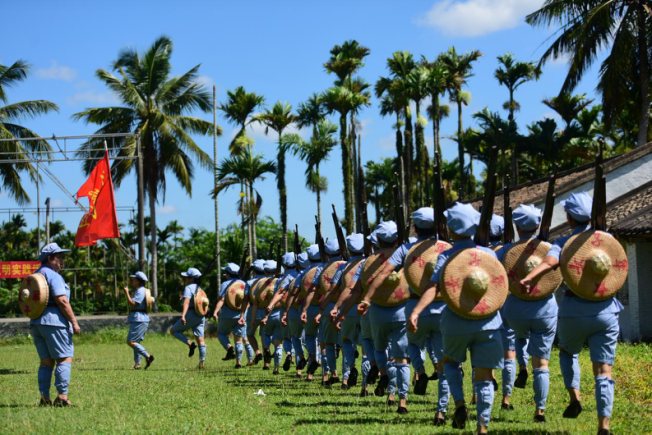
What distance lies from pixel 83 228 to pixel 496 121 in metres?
28.1

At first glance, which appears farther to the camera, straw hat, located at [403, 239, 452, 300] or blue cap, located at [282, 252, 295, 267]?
blue cap, located at [282, 252, 295, 267]

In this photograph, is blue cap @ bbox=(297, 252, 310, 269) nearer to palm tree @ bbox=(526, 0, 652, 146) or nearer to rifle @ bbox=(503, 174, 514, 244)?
rifle @ bbox=(503, 174, 514, 244)

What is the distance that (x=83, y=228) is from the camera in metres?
22.3

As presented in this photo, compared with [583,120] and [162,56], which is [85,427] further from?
[583,120]

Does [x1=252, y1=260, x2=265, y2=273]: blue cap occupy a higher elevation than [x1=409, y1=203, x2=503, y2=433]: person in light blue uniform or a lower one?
higher

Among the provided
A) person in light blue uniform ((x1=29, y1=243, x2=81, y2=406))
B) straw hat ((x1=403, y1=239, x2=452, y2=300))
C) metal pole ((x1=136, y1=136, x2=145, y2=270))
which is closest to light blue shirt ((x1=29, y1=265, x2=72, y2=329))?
person in light blue uniform ((x1=29, y1=243, x2=81, y2=406))

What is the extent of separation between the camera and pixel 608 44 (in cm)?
2555

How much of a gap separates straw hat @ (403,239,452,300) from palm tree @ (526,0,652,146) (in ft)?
60.4

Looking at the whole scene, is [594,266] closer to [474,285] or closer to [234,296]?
[474,285]

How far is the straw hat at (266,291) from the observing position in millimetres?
16344

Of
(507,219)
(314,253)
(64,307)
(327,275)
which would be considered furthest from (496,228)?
(64,307)

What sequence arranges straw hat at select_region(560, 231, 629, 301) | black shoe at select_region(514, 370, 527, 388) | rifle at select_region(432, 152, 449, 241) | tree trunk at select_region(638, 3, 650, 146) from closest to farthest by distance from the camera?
1. straw hat at select_region(560, 231, 629, 301)
2. rifle at select_region(432, 152, 449, 241)
3. black shoe at select_region(514, 370, 527, 388)
4. tree trunk at select_region(638, 3, 650, 146)

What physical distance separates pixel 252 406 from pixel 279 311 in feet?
19.8

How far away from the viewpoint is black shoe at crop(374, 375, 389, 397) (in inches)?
377
